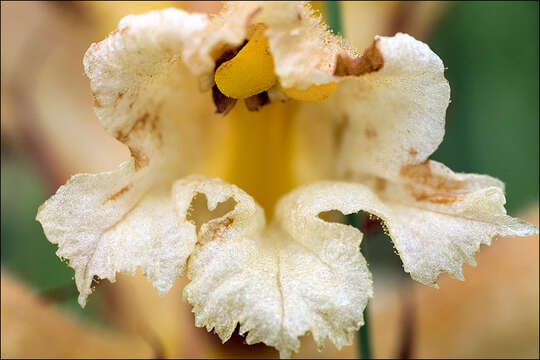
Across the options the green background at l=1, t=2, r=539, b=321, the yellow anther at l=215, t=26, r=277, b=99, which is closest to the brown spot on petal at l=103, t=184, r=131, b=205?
the yellow anther at l=215, t=26, r=277, b=99

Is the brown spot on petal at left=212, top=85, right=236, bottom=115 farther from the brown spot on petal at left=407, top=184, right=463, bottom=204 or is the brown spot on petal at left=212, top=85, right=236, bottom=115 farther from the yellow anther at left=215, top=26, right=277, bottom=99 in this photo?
the brown spot on petal at left=407, top=184, right=463, bottom=204

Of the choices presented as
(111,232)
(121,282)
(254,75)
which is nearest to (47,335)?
(121,282)

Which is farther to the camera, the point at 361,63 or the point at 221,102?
the point at 221,102

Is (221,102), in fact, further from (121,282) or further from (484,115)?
(484,115)

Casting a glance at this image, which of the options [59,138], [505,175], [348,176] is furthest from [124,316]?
[505,175]

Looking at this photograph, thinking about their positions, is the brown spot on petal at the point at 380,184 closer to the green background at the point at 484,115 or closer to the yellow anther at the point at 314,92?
the yellow anther at the point at 314,92

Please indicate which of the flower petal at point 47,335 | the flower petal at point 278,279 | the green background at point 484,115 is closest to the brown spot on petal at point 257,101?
the flower petal at point 278,279
